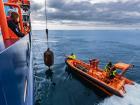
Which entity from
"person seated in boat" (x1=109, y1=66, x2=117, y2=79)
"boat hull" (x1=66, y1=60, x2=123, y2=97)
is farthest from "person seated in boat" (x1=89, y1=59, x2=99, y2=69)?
"person seated in boat" (x1=109, y1=66, x2=117, y2=79)

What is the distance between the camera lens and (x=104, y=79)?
18.7 meters

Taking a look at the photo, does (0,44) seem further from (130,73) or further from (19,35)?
(130,73)

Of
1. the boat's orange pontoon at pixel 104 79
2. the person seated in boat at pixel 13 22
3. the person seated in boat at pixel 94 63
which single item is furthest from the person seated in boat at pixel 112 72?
the person seated in boat at pixel 13 22

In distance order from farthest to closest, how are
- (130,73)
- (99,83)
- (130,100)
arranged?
(130,73) → (99,83) → (130,100)

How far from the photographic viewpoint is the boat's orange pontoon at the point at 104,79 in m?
16.8

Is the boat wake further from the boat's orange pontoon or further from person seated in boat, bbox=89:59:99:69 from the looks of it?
person seated in boat, bbox=89:59:99:69

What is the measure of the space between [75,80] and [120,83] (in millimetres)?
6363

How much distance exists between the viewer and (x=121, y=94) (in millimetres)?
16031

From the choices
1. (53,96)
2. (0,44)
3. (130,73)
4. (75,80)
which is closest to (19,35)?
(0,44)

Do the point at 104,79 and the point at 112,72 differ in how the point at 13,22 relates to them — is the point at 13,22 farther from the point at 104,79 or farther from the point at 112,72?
the point at 104,79

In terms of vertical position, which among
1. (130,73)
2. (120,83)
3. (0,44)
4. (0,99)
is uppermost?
(0,44)

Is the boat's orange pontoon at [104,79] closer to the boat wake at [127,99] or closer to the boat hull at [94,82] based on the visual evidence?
the boat hull at [94,82]

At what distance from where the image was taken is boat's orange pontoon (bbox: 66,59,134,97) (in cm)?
1683

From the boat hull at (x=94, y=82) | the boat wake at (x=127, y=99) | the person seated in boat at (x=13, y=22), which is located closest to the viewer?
the person seated in boat at (x=13, y=22)
